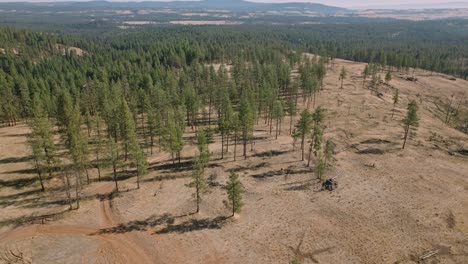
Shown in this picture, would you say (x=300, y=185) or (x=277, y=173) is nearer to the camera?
(x=300, y=185)

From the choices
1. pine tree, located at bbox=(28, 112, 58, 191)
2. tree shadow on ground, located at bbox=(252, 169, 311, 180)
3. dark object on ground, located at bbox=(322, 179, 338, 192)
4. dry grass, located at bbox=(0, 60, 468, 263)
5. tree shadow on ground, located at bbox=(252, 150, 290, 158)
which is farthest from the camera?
tree shadow on ground, located at bbox=(252, 150, 290, 158)

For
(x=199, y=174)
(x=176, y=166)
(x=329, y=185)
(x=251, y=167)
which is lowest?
(x=176, y=166)

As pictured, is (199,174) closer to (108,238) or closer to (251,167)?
(108,238)

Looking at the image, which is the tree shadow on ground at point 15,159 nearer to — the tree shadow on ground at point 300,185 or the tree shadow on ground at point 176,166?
the tree shadow on ground at point 176,166

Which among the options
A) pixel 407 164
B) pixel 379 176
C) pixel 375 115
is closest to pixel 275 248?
pixel 379 176

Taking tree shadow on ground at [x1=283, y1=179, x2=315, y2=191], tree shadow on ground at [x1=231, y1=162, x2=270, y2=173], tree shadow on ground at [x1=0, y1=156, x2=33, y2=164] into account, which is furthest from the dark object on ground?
tree shadow on ground at [x1=0, y1=156, x2=33, y2=164]

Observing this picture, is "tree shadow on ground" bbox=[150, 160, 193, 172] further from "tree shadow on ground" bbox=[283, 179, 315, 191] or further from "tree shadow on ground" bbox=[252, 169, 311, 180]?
"tree shadow on ground" bbox=[283, 179, 315, 191]

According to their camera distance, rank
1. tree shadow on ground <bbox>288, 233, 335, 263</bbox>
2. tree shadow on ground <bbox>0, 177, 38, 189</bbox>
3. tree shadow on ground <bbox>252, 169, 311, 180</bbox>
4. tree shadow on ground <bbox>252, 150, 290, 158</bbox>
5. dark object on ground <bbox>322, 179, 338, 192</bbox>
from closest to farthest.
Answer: tree shadow on ground <bbox>288, 233, 335, 263</bbox>
tree shadow on ground <bbox>0, 177, 38, 189</bbox>
dark object on ground <bbox>322, 179, 338, 192</bbox>
tree shadow on ground <bbox>252, 169, 311, 180</bbox>
tree shadow on ground <bbox>252, 150, 290, 158</bbox>

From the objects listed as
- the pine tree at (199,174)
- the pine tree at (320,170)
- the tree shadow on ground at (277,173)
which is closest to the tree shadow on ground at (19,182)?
the pine tree at (199,174)

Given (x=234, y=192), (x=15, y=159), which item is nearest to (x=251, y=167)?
(x=234, y=192)

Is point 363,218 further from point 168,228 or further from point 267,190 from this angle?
point 168,228
